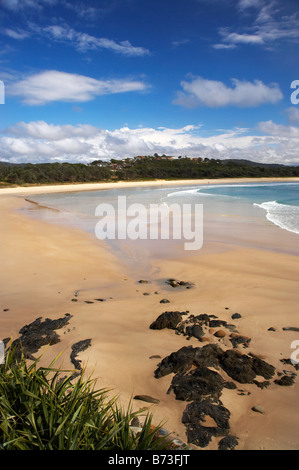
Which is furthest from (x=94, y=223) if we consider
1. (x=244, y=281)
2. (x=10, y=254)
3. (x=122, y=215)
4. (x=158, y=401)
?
(x=158, y=401)

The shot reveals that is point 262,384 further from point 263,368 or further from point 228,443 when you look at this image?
point 228,443

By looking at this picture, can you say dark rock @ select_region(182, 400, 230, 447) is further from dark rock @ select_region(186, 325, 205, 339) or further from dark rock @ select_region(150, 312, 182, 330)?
dark rock @ select_region(150, 312, 182, 330)

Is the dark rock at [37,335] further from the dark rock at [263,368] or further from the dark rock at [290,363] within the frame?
the dark rock at [290,363]

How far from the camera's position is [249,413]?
9.46ft

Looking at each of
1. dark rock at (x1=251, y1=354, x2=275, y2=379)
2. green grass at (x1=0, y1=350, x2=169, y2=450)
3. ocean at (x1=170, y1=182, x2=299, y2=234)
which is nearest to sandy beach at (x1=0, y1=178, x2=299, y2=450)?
Answer: dark rock at (x1=251, y1=354, x2=275, y2=379)

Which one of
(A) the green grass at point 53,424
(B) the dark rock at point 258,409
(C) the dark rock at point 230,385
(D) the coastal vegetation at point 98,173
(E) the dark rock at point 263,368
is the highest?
(D) the coastal vegetation at point 98,173

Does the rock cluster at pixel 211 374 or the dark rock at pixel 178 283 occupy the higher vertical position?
the dark rock at pixel 178 283

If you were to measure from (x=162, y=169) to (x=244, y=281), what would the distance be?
8287 centimetres

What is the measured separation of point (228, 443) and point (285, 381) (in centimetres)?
111

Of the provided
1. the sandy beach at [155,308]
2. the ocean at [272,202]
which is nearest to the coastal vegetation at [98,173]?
the ocean at [272,202]

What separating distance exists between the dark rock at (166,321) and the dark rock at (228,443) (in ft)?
6.44

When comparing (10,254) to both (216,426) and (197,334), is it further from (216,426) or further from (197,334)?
(216,426)

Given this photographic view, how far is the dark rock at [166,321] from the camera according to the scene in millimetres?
4512
